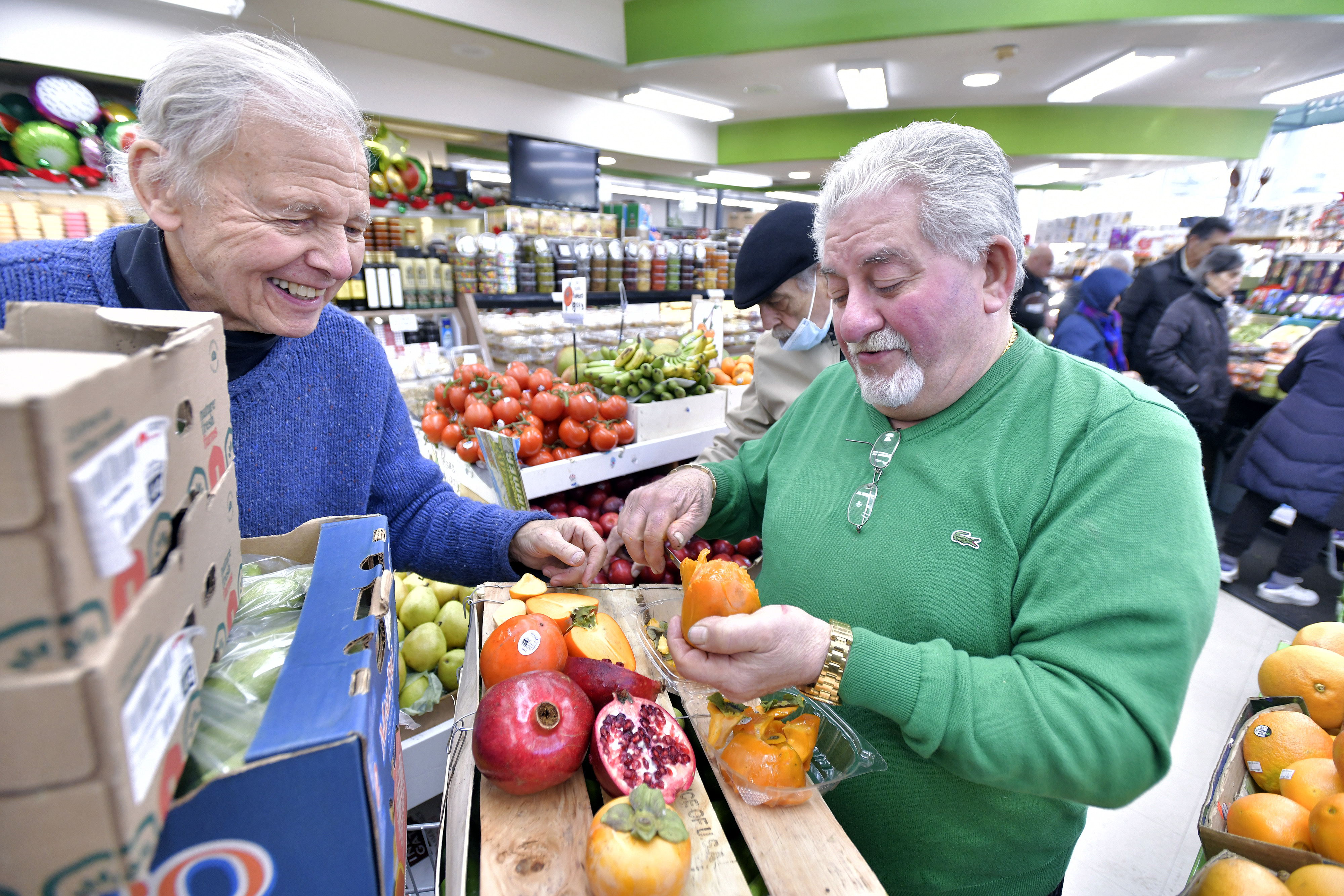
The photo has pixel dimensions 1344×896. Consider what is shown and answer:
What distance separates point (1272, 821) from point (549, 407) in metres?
2.51

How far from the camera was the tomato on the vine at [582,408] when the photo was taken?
271 cm

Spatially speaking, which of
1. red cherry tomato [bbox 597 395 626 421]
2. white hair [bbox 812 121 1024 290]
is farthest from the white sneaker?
white hair [bbox 812 121 1024 290]

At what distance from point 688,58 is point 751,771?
8154 millimetres

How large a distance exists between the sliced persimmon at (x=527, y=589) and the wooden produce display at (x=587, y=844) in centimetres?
37

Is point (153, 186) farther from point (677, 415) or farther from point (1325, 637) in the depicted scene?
point (1325, 637)

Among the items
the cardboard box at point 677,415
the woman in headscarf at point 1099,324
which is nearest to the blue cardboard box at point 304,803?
the cardboard box at point 677,415

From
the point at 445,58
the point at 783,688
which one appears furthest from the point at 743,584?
the point at 445,58

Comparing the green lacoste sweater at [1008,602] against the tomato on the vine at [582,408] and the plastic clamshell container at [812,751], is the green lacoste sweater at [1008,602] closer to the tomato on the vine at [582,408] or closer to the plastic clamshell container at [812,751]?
the plastic clamshell container at [812,751]

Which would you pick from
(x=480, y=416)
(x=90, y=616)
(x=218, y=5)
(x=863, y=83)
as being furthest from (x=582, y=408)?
(x=863, y=83)

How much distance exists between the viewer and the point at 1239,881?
3.51ft

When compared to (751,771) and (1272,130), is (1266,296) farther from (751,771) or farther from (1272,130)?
(751,771)

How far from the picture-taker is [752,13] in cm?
678

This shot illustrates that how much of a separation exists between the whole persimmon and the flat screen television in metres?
6.70

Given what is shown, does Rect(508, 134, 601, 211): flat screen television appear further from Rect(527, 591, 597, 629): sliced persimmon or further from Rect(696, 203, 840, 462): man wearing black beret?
Rect(527, 591, 597, 629): sliced persimmon
